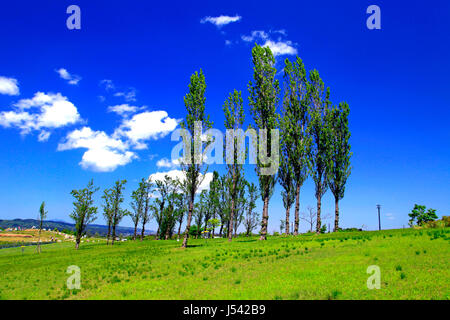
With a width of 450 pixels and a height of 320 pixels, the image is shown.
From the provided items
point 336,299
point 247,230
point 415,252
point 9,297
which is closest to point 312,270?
point 336,299

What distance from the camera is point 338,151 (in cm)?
3928

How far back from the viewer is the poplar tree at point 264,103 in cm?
3516

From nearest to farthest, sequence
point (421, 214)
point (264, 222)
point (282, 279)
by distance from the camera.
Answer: point (282, 279), point (264, 222), point (421, 214)

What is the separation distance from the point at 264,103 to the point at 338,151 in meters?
13.9

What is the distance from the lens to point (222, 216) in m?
66.5

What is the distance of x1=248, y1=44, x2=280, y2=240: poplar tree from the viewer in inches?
1384

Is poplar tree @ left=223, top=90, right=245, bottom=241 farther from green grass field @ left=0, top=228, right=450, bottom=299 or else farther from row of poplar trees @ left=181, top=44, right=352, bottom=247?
green grass field @ left=0, top=228, right=450, bottom=299

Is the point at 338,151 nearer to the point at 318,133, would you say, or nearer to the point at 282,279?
the point at 318,133

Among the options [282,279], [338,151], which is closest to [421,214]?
[338,151]

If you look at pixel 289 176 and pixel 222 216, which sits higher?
pixel 289 176
